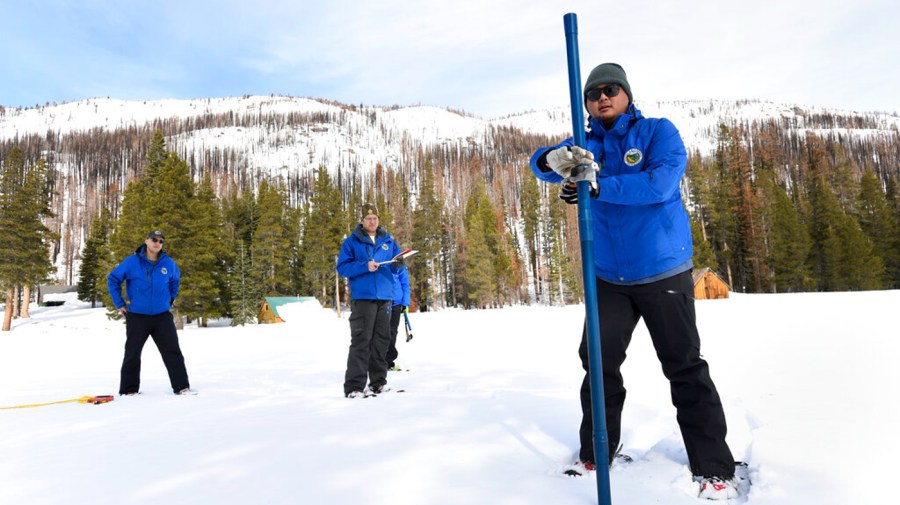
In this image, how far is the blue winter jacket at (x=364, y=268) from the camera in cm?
517

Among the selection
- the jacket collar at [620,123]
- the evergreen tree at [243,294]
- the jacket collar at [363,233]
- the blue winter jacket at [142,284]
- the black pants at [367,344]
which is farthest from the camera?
the evergreen tree at [243,294]

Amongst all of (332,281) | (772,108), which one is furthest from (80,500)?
(772,108)

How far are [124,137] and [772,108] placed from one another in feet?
705

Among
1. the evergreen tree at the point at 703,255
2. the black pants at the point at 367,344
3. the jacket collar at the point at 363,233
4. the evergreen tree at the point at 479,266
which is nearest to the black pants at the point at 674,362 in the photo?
the black pants at the point at 367,344

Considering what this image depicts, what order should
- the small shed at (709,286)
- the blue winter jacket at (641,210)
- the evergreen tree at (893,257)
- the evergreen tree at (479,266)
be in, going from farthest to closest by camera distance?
1. the evergreen tree at (479,266)
2. the evergreen tree at (893,257)
3. the small shed at (709,286)
4. the blue winter jacket at (641,210)

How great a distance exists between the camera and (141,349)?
561 cm

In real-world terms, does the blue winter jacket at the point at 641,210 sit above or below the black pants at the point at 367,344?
above

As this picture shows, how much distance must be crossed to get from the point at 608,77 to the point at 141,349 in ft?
19.6

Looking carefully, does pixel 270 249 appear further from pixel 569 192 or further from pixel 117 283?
pixel 569 192

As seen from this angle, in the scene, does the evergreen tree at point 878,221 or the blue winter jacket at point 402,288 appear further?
the evergreen tree at point 878,221

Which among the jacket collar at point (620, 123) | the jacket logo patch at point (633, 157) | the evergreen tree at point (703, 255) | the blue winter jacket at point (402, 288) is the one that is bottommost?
the blue winter jacket at point (402, 288)

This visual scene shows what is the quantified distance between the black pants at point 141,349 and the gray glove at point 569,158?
5422mm

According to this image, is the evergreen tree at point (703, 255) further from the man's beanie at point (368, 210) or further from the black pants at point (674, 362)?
the black pants at point (674, 362)

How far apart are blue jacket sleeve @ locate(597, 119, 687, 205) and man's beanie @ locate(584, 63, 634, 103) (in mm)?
298
